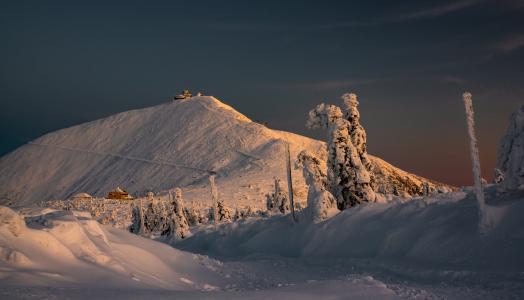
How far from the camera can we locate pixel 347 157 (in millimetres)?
39656

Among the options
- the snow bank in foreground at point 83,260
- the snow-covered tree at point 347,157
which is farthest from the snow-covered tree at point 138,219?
the snow bank in foreground at point 83,260

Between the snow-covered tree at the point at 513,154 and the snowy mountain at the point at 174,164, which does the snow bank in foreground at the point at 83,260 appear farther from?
the snowy mountain at the point at 174,164

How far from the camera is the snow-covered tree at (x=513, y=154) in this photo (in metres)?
21.8

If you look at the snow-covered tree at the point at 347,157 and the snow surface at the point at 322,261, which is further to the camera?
the snow-covered tree at the point at 347,157

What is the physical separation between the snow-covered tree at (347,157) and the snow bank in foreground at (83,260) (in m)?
17.2

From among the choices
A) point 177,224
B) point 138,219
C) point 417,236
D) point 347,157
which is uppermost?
point 347,157

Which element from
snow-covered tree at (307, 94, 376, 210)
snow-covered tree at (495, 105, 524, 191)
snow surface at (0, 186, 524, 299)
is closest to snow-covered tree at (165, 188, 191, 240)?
snow-covered tree at (307, 94, 376, 210)

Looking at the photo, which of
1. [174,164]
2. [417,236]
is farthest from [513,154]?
[174,164]

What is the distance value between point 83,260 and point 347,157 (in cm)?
2535

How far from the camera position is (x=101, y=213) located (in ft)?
336

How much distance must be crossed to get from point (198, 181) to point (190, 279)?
13174 cm

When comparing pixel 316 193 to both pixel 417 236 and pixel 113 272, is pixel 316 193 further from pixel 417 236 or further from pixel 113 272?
pixel 113 272

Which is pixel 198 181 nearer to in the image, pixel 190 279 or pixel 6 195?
pixel 6 195

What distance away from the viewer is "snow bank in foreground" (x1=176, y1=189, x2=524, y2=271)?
65.0ft
